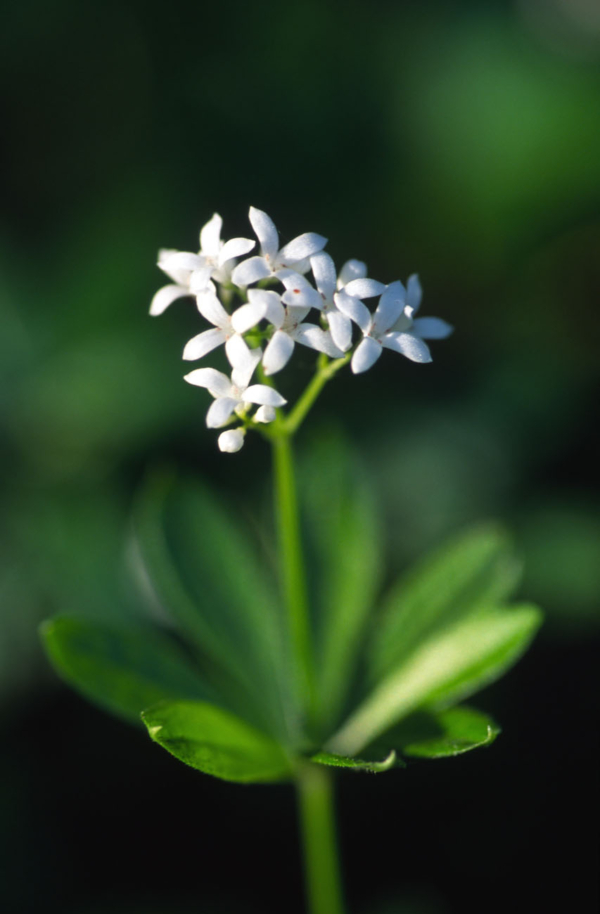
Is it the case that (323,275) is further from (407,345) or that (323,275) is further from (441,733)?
(441,733)

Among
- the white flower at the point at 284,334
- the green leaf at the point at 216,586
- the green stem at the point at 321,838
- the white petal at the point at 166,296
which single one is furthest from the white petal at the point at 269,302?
the green stem at the point at 321,838

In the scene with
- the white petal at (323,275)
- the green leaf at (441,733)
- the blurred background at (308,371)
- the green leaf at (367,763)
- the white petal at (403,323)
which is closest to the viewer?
the green leaf at (367,763)

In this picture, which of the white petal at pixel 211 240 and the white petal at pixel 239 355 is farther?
the white petal at pixel 211 240

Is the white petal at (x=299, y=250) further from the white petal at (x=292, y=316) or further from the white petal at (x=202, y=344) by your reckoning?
the white petal at (x=202, y=344)

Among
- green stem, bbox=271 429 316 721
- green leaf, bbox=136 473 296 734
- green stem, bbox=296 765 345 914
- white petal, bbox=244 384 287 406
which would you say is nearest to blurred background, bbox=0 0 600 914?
green stem, bbox=296 765 345 914

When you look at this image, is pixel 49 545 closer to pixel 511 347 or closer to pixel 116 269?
pixel 116 269

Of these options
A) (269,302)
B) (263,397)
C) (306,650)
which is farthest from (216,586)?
(269,302)

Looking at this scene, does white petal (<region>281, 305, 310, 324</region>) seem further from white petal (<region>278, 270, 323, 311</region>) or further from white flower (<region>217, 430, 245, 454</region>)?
white flower (<region>217, 430, 245, 454</region>)
